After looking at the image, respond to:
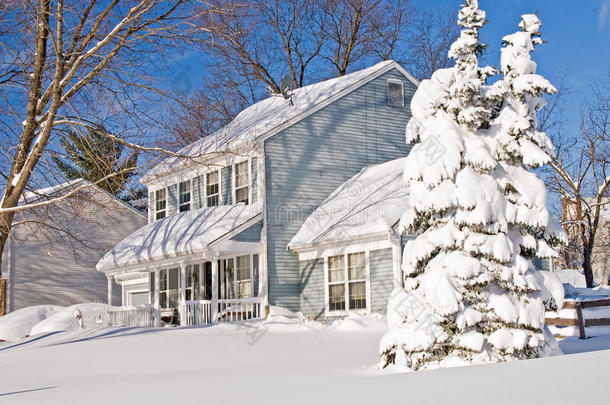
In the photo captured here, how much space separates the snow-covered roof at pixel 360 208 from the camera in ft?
60.3

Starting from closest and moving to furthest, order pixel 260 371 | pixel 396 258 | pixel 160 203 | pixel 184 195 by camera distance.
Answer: pixel 260 371 < pixel 396 258 < pixel 184 195 < pixel 160 203

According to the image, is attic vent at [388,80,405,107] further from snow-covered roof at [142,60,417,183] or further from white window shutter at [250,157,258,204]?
white window shutter at [250,157,258,204]

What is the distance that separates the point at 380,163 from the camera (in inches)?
915

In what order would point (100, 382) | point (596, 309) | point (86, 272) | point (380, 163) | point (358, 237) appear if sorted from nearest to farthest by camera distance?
point (100, 382) → point (596, 309) → point (358, 237) → point (380, 163) → point (86, 272)

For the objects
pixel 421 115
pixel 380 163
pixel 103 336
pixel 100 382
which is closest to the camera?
pixel 100 382

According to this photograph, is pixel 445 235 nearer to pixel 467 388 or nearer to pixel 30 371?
pixel 467 388

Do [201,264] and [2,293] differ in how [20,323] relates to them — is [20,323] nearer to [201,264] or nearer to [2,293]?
[2,293]

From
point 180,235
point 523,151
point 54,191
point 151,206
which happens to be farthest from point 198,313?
point 523,151

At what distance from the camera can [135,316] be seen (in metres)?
20.1

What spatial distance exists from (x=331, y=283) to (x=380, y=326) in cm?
376

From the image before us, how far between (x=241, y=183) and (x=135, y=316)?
520 centimetres

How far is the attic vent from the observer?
2347 cm

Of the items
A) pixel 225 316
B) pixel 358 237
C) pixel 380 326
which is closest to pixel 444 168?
pixel 380 326

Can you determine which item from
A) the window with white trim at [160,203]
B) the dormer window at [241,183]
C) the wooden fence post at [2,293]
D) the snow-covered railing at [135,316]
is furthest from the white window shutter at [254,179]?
the wooden fence post at [2,293]
